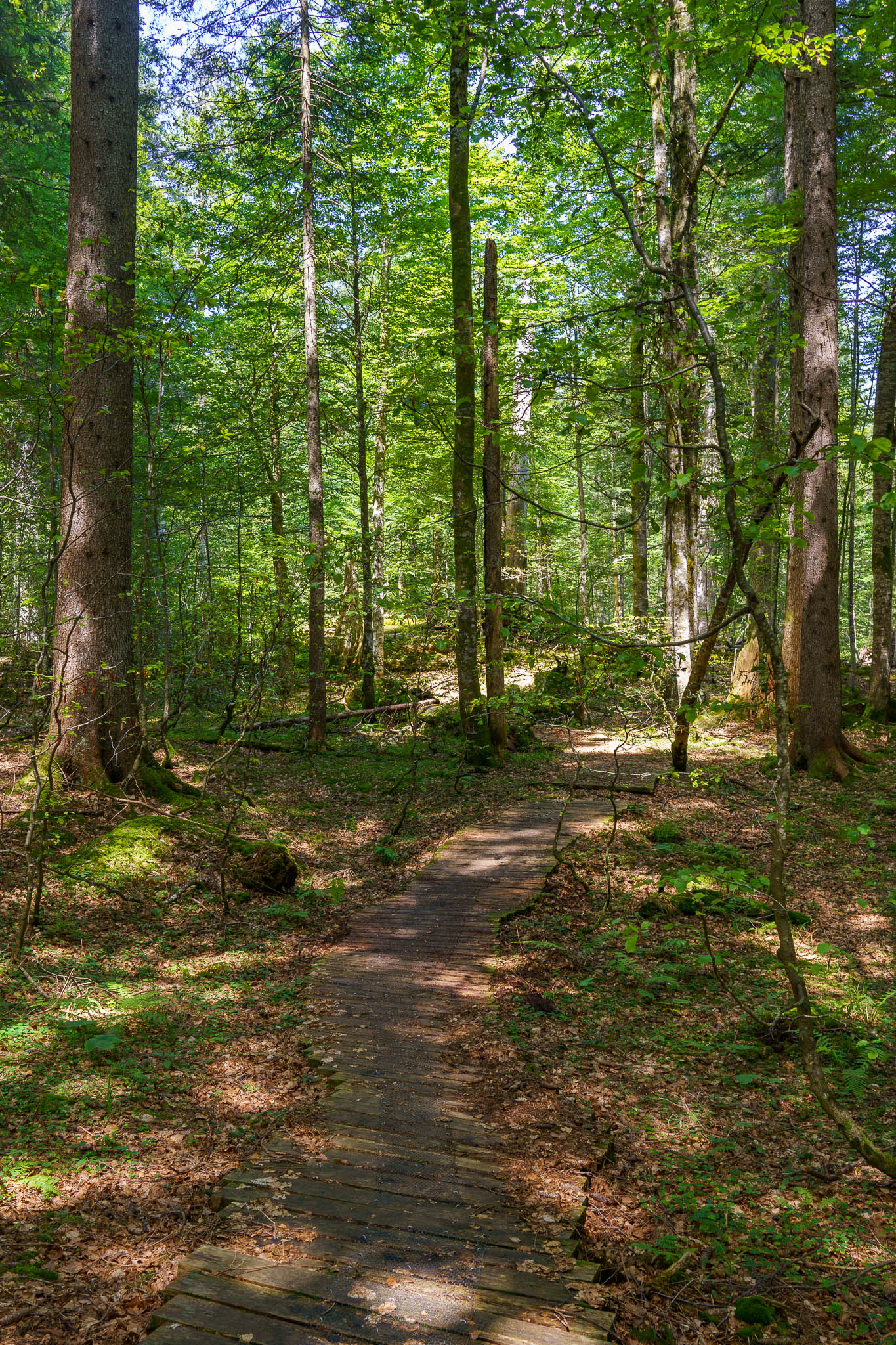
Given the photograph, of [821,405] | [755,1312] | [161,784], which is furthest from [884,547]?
[755,1312]

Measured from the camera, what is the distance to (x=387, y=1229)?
3207 millimetres

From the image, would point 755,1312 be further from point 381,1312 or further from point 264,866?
point 264,866

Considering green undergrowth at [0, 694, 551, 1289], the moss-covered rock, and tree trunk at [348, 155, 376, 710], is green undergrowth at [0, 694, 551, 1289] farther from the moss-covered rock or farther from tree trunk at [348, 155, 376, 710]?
tree trunk at [348, 155, 376, 710]

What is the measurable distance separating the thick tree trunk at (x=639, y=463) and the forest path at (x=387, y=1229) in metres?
3.28

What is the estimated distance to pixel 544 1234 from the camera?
325 centimetres

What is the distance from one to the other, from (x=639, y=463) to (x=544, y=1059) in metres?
3.78

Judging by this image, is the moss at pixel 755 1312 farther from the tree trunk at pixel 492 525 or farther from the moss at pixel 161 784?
the tree trunk at pixel 492 525

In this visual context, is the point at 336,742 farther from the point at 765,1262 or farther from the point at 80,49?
the point at 765,1262

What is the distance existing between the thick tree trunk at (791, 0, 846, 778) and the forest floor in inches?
49.2

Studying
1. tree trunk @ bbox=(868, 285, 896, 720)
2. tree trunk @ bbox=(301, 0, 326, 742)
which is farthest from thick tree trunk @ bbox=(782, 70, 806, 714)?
tree trunk @ bbox=(301, 0, 326, 742)

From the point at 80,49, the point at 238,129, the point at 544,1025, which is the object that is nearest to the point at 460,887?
the point at 544,1025

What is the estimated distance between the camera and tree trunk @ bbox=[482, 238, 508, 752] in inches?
480

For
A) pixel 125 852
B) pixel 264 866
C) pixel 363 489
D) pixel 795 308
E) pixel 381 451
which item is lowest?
pixel 264 866

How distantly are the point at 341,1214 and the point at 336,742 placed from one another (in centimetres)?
1133
